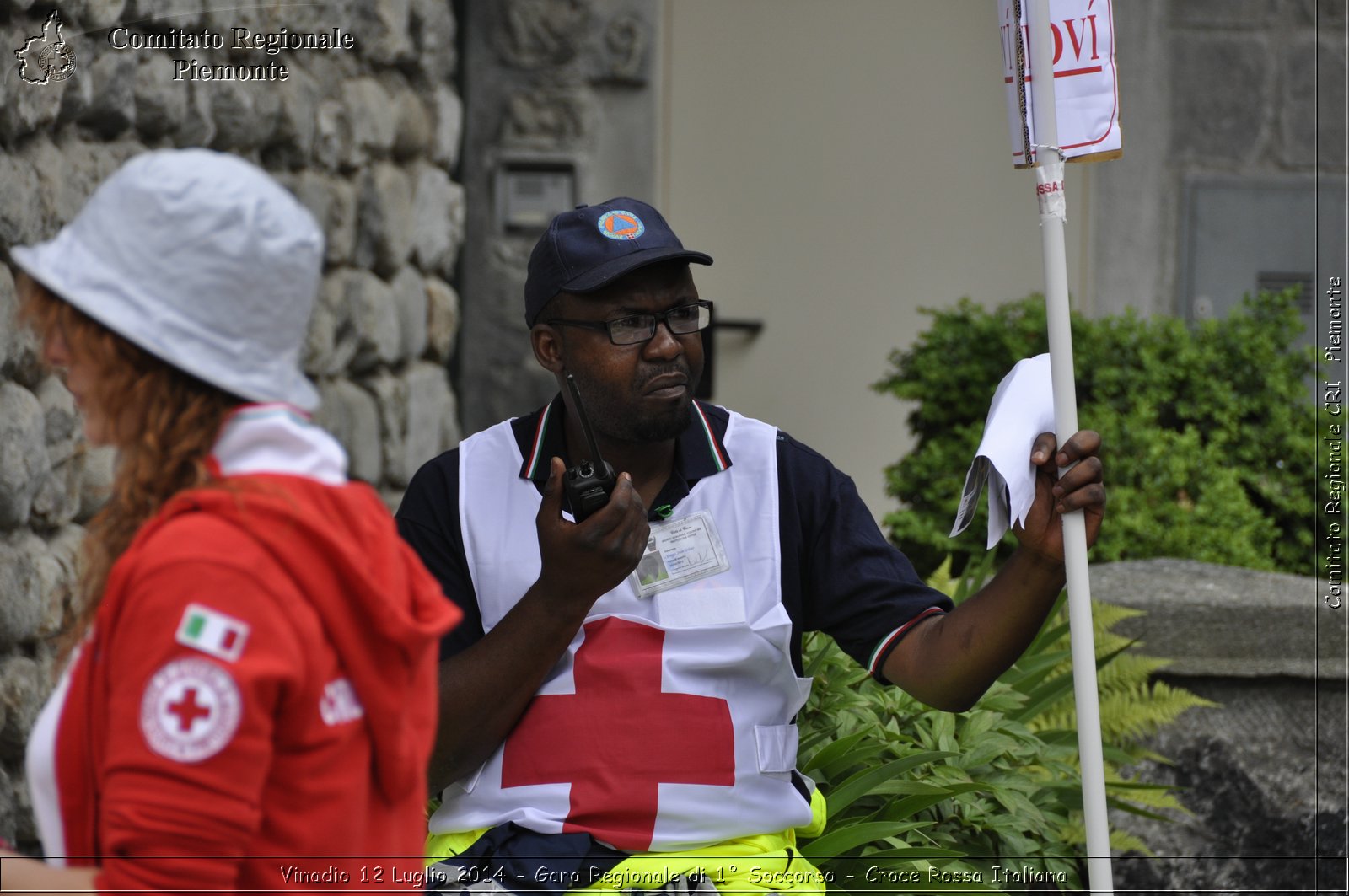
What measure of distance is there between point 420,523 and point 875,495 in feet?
13.7

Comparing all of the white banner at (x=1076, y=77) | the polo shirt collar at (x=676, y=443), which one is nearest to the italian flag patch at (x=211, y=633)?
the polo shirt collar at (x=676, y=443)

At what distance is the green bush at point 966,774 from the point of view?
9.25 ft

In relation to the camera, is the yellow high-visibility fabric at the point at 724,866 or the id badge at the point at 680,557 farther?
the id badge at the point at 680,557

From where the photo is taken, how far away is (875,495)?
21.3ft

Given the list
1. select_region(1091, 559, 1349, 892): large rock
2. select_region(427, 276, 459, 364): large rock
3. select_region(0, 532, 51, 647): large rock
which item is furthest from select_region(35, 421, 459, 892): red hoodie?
select_region(427, 276, 459, 364): large rock

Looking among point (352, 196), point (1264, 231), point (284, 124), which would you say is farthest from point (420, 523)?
point (1264, 231)

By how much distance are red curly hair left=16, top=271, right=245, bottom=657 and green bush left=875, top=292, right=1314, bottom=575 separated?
3573 mm

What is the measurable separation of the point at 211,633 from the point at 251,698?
0.07m

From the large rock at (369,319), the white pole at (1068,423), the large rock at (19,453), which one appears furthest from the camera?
the large rock at (369,319)

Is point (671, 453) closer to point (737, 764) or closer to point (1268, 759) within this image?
point (737, 764)

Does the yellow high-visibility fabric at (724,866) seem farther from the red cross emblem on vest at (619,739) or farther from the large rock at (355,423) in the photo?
the large rock at (355,423)

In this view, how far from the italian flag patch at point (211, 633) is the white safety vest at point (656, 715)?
3.53 ft

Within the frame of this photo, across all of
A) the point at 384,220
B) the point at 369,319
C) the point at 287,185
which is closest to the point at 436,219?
the point at 384,220

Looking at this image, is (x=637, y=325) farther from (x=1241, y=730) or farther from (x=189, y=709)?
(x=1241, y=730)
